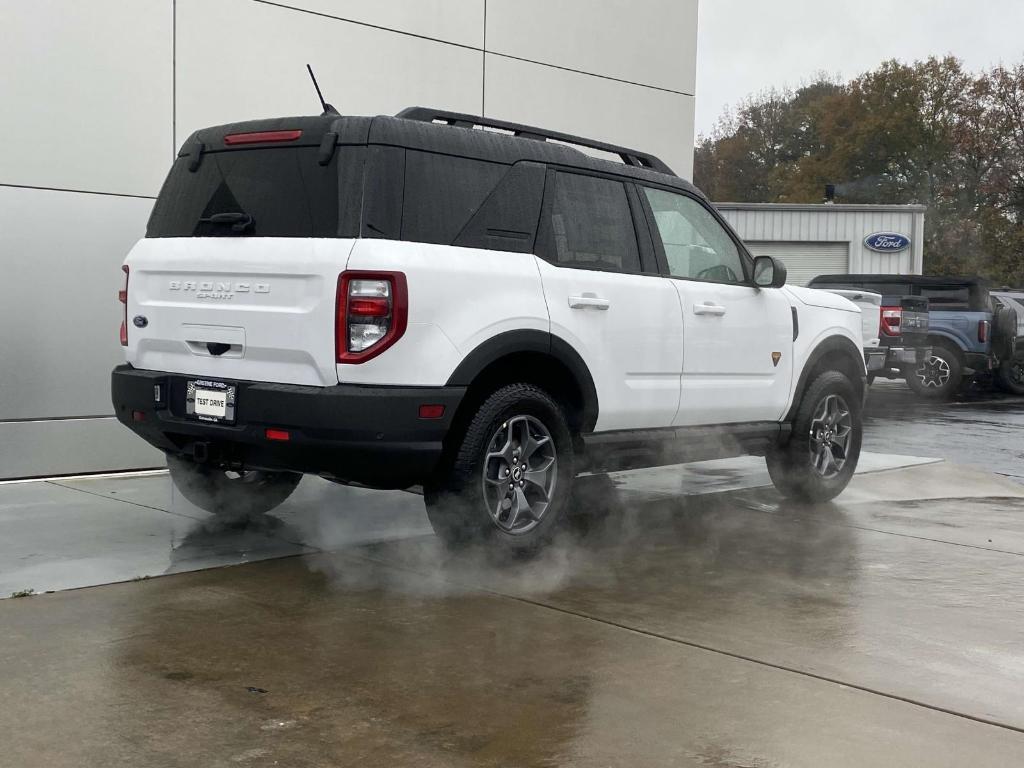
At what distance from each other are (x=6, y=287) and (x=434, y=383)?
163 inches

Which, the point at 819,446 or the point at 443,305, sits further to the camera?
the point at 819,446

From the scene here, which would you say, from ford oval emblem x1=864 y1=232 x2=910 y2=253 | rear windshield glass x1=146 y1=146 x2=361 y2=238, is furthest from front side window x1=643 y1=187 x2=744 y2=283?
ford oval emblem x1=864 y1=232 x2=910 y2=253

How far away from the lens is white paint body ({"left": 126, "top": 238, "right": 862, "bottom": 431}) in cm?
538

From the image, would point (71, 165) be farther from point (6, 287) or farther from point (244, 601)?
point (244, 601)

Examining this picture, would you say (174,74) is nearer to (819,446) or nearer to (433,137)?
(433,137)

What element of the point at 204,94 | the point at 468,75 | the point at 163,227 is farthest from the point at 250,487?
the point at 468,75

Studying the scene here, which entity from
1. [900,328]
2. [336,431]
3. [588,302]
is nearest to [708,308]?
[588,302]

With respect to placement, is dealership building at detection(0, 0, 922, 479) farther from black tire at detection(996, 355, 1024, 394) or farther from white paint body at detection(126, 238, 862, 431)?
black tire at detection(996, 355, 1024, 394)

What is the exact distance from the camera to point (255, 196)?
229 inches

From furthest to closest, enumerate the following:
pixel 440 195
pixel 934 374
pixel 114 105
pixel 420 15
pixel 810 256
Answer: pixel 810 256 → pixel 934 374 → pixel 420 15 → pixel 114 105 → pixel 440 195

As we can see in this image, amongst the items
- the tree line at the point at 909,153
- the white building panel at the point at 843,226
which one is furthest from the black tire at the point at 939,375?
the tree line at the point at 909,153

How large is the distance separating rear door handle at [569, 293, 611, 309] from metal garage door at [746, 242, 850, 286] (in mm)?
28514

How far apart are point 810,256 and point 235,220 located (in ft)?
99.7

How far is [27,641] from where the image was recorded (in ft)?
15.3
